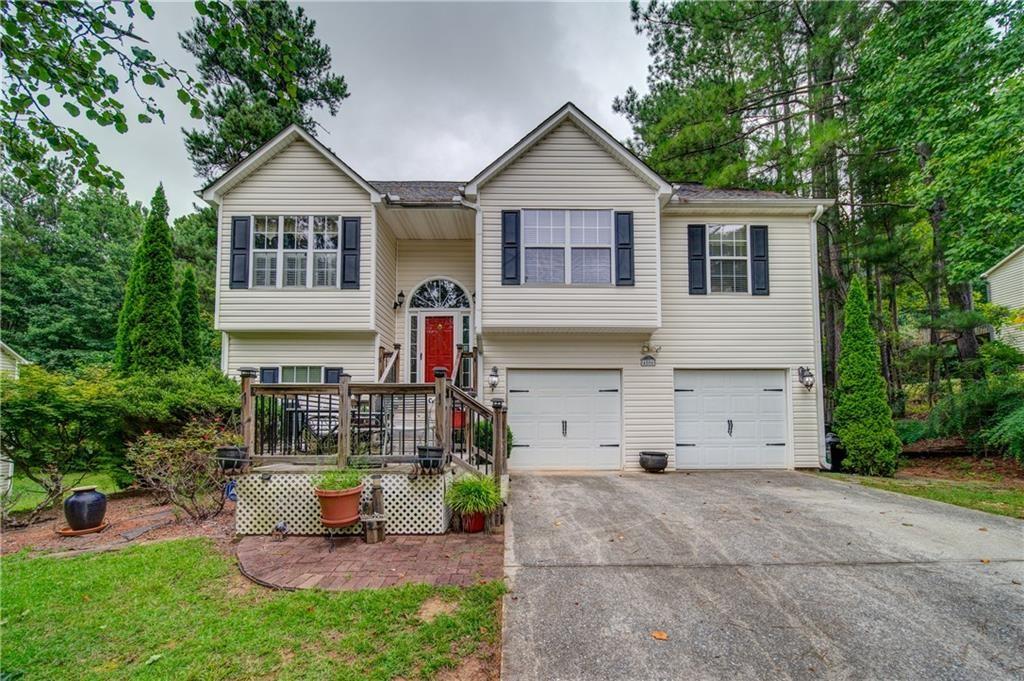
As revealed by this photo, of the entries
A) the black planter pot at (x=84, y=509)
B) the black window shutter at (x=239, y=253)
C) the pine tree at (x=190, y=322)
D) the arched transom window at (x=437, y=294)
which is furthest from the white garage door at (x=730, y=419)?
the pine tree at (x=190, y=322)

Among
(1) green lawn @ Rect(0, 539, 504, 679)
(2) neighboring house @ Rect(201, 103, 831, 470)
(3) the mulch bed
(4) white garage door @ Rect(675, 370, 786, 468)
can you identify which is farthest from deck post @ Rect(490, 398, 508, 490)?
(4) white garage door @ Rect(675, 370, 786, 468)

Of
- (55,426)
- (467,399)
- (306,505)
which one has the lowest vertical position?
(306,505)

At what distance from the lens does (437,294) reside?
10625 mm

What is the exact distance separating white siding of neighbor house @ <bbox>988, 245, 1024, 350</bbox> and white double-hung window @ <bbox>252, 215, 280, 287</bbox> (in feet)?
69.9

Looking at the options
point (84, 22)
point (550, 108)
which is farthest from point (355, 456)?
point (550, 108)

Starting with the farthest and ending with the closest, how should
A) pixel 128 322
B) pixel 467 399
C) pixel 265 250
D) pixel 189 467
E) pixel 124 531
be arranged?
pixel 128 322 < pixel 265 250 < pixel 189 467 < pixel 467 399 < pixel 124 531

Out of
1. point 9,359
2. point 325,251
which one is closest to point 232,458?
point 325,251

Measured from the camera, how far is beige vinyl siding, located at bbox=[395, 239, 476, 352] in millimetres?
10523

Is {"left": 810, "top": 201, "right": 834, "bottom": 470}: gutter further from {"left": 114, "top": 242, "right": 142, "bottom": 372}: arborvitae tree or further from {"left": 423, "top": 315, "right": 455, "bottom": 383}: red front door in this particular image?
{"left": 114, "top": 242, "right": 142, "bottom": 372}: arborvitae tree

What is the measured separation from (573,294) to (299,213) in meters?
6.08

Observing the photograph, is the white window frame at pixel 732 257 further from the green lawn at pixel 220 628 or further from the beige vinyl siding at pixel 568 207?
the green lawn at pixel 220 628

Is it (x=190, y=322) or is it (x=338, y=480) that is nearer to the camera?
(x=338, y=480)

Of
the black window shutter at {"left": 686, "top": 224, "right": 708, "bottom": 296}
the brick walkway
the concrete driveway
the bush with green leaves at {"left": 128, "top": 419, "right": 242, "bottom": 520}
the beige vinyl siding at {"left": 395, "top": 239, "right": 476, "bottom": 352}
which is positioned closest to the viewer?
the concrete driveway

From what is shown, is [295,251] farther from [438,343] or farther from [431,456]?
[431,456]
